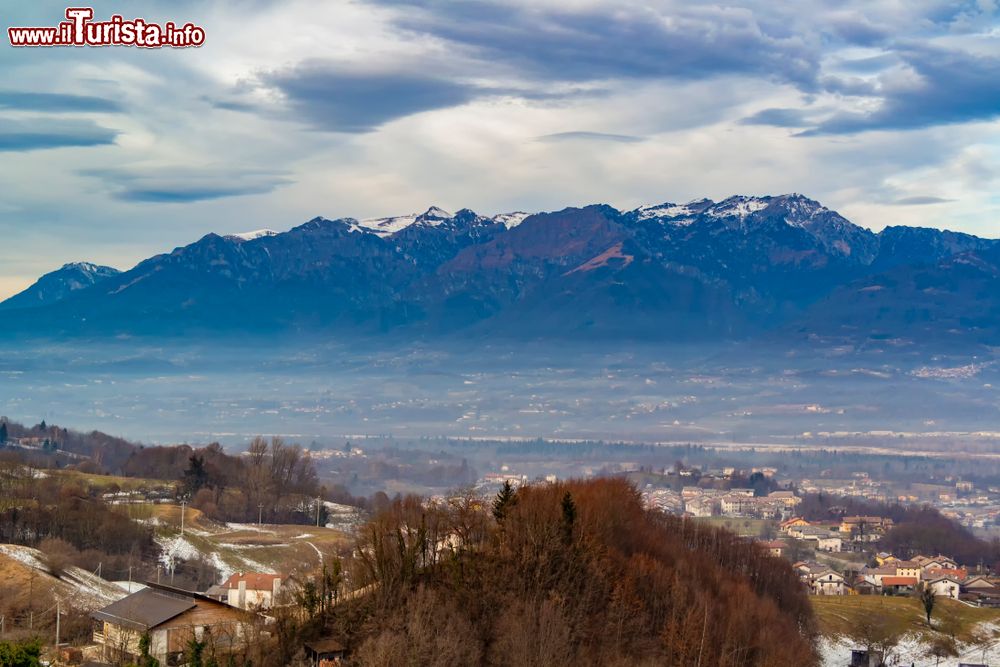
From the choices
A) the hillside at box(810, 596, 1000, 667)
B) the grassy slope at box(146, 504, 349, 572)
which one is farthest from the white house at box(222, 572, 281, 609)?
the hillside at box(810, 596, 1000, 667)

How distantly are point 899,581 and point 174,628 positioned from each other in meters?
80.3

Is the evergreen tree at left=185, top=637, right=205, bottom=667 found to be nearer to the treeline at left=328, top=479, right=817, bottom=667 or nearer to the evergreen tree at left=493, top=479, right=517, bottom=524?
the treeline at left=328, top=479, right=817, bottom=667

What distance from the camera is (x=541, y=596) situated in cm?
6469

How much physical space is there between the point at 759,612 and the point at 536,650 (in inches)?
786

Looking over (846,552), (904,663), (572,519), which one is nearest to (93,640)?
(572,519)

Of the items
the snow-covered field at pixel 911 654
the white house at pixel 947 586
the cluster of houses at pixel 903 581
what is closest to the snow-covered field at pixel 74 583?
the snow-covered field at pixel 911 654

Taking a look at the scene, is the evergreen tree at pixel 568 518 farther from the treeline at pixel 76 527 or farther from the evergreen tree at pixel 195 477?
the evergreen tree at pixel 195 477

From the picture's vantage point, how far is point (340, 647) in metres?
60.3

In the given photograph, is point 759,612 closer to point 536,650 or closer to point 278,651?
point 536,650

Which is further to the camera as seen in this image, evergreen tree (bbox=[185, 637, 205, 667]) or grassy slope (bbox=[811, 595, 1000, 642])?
grassy slope (bbox=[811, 595, 1000, 642])

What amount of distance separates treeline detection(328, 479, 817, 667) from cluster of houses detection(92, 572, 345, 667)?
2.97m

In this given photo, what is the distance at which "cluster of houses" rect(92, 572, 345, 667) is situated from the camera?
197 feet

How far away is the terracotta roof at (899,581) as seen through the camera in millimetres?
127938

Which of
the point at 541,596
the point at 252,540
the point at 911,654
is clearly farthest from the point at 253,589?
the point at 911,654
